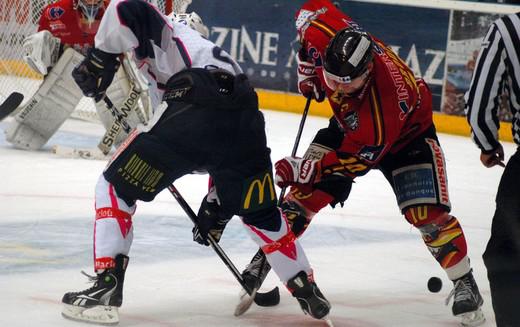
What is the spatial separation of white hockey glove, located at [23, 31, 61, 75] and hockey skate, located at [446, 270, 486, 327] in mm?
3154

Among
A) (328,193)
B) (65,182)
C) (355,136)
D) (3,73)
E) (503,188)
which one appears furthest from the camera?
(3,73)

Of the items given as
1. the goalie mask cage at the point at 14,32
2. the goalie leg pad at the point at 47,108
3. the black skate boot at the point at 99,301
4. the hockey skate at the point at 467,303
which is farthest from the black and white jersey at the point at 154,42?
the goalie mask cage at the point at 14,32

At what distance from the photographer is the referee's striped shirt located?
2.54 metres

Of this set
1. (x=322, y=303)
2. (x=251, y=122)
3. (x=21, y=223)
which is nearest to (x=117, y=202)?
(x=251, y=122)

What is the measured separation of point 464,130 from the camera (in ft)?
25.8

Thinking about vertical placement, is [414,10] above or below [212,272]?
below

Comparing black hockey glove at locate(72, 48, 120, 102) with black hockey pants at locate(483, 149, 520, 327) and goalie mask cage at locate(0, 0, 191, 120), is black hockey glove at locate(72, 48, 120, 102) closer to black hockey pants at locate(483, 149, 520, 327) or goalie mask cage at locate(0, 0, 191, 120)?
black hockey pants at locate(483, 149, 520, 327)

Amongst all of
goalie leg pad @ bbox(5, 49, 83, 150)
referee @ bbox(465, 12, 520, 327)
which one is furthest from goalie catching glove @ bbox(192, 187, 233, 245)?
goalie leg pad @ bbox(5, 49, 83, 150)

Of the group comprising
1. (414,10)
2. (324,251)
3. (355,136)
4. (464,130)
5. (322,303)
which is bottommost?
(464,130)

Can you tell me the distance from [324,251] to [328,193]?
→ 2.43ft

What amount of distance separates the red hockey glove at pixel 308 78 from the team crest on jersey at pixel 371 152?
50 centimetres

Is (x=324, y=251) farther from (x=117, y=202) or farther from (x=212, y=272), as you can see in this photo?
(x=117, y=202)

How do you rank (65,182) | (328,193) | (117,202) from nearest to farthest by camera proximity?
(117,202) → (328,193) → (65,182)

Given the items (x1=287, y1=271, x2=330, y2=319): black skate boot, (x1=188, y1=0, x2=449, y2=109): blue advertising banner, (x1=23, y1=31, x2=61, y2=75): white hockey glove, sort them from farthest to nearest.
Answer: (x1=188, y1=0, x2=449, y2=109): blue advertising banner, (x1=23, y1=31, x2=61, y2=75): white hockey glove, (x1=287, y1=271, x2=330, y2=319): black skate boot
